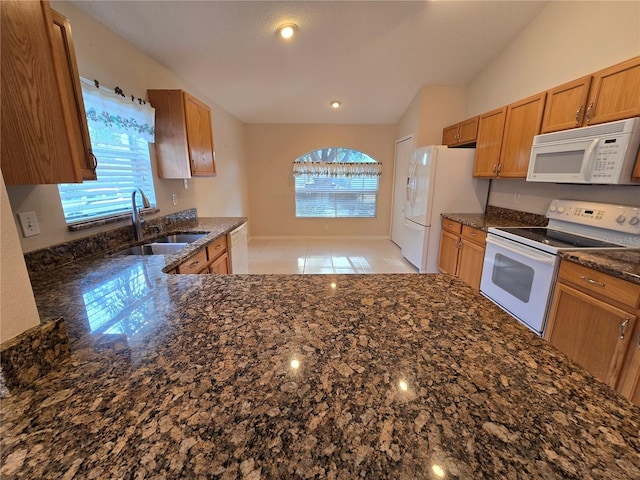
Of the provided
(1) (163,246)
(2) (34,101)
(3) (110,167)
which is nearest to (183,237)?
(1) (163,246)

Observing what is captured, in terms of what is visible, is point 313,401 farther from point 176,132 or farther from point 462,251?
point 462,251

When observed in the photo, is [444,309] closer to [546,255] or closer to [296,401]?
[296,401]

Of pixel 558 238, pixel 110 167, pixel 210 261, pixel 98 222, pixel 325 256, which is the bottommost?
pixel 325 256

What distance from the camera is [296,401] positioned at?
0.55 m

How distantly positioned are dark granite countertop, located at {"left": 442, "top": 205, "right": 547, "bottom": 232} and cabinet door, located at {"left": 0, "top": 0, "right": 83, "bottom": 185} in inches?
121

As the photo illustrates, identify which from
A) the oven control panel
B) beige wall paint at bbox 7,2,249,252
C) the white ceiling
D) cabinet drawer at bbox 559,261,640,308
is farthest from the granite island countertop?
the white ceiling

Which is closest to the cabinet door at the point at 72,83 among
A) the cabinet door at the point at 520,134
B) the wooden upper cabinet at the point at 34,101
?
the wooden upper cabinet at the point at 34,101

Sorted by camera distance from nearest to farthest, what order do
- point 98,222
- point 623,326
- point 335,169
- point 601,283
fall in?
point 623,326, point 601,283, point 98,222, point 335,169

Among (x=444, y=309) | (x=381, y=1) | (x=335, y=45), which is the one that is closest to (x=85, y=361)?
(x=444, y=309)

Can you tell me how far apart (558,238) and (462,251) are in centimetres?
93

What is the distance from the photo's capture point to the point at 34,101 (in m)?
1.03

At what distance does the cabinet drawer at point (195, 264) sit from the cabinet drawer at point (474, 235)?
2.59 meters

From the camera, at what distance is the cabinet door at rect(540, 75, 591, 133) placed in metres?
1.94

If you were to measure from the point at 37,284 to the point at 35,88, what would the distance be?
0.85 m
